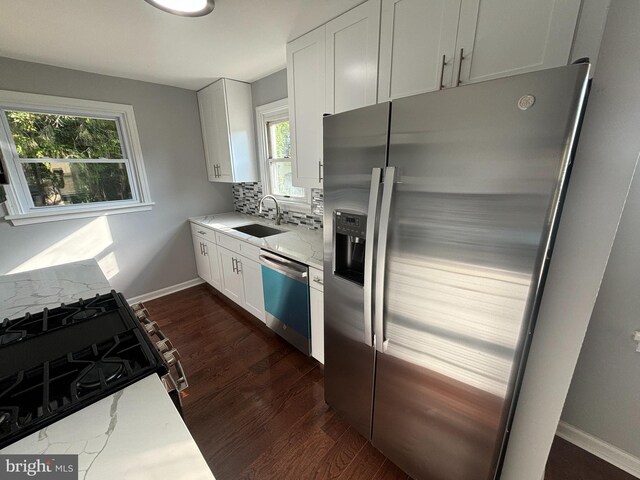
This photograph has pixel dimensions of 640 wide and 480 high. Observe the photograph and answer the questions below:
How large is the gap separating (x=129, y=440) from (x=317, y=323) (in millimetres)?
1368

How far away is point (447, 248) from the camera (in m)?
0.94

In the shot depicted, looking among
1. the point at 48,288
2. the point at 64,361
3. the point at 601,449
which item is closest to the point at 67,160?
the point at 48,288

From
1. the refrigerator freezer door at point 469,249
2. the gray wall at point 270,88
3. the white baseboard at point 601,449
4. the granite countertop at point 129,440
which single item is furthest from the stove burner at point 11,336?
the white baseboard at point 601,449

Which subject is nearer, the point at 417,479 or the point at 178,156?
the point at 417,479

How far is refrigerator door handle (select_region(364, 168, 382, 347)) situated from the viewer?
108 cm

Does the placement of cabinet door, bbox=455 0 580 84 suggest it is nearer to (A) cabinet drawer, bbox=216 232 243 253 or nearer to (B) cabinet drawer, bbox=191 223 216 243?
(A) cabinet drawer, bbox=216 232 243 253

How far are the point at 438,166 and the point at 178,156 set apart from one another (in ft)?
10.2

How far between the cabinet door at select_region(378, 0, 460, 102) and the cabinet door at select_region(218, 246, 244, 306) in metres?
2.00

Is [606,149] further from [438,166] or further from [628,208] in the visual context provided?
[628,208]

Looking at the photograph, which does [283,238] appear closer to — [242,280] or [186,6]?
[242,280]

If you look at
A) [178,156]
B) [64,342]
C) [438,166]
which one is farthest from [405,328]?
[178,156]

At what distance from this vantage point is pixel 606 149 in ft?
2.63

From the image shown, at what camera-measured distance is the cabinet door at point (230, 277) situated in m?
2.68

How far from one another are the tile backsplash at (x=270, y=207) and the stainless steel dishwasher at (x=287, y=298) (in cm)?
68
